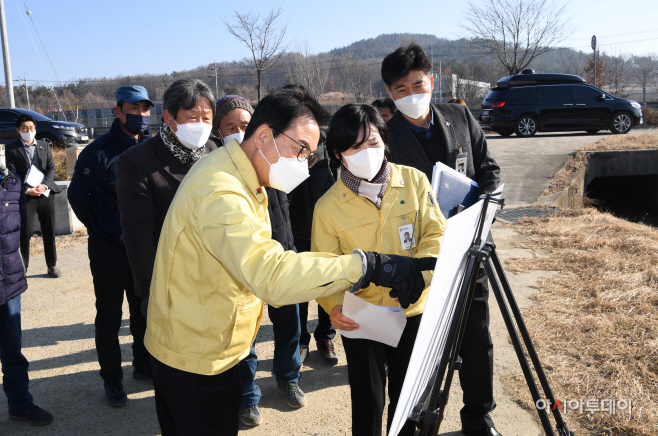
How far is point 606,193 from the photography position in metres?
14.8

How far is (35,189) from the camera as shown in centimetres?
582

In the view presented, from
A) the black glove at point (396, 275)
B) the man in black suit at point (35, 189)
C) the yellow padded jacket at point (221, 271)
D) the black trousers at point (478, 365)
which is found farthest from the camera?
the man in black suit at point (35, 189)

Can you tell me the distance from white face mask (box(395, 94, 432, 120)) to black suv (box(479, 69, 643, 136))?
13286 millimetres

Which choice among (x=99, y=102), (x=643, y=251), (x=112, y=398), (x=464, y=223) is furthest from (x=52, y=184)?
(x=99, y=102)

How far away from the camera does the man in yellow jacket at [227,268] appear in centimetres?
147

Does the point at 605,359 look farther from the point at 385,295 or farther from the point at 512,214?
the point at 512,214

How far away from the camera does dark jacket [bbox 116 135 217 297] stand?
283 cm

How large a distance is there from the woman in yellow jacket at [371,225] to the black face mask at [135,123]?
5.99 ft

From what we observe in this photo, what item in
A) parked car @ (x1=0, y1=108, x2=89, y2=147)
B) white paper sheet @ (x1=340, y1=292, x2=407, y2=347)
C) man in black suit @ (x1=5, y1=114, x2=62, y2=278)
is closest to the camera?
white paper sheet @ (x1=340, y1=292, x2=407, y2=347)

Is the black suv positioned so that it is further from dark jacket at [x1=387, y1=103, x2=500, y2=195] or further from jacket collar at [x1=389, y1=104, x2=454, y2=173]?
jacket collar at [x1=389, y1=104, x2=454, y2=173]

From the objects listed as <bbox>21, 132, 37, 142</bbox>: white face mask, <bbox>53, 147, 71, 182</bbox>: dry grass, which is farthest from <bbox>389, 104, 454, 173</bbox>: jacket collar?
<bbox>53, 147, 71, 182</bbox>: dry grass

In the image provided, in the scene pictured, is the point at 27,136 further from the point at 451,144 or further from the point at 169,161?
the point at 451,144

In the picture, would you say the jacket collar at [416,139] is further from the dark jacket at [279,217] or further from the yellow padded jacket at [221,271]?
the yellow padded jacket at [221,271]

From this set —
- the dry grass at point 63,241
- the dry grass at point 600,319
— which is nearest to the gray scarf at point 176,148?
the dry grass at point 600,319
